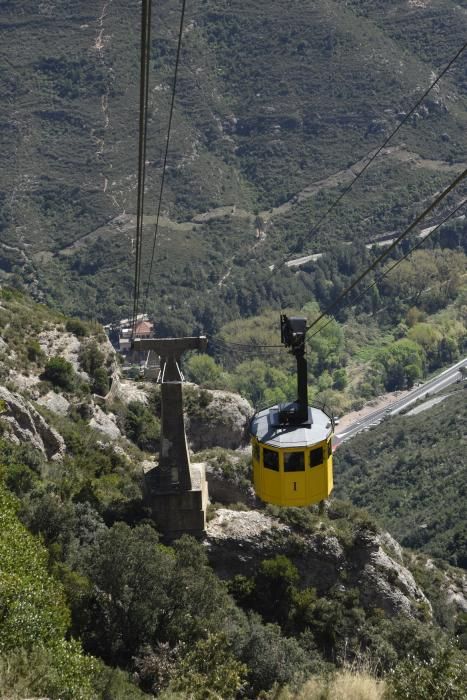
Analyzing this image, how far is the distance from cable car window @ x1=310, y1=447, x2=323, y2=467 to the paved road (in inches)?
4032

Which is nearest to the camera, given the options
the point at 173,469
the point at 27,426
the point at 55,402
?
the point at 173,469

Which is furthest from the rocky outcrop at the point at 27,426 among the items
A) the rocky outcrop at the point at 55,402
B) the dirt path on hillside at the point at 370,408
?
the dirt path on hillside at the point at 370,408

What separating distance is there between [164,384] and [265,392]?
101 m

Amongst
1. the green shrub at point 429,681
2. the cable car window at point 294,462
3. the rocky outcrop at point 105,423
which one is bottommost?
the rocky outcrop at point 105,423

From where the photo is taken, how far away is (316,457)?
3138cm

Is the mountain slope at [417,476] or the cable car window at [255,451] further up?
the cable car window at [255,451]

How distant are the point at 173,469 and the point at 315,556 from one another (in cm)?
789

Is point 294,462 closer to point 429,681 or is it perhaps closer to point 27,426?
point 429,681

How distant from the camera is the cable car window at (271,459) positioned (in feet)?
102

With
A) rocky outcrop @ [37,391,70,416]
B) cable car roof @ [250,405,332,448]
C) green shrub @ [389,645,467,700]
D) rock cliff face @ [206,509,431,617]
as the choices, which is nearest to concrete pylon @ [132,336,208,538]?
rock cliff face @ [206,509,431,617]

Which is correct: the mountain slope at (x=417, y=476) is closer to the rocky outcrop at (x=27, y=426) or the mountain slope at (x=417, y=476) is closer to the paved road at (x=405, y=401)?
the paved road at (x=405, y=401)

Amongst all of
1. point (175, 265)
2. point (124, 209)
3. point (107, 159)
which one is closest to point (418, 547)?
point (175, 265)

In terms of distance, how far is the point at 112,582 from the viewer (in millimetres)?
34500

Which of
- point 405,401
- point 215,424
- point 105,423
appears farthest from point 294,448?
point 405,401
